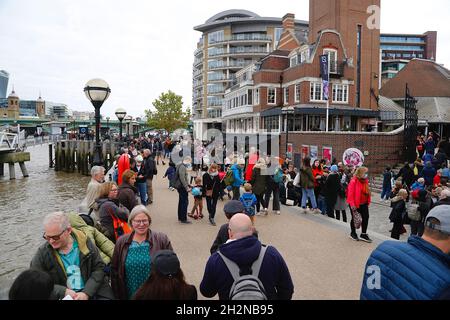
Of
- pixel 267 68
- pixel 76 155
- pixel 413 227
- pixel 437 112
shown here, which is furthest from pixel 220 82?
pixel 413 227

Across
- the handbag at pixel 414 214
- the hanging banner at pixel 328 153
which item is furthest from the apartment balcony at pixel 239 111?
the handbag at pixel 414 214

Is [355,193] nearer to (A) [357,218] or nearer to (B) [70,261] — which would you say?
(A) [357,218]

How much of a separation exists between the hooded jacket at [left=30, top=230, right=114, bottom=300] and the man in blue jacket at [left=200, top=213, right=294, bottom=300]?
4.02 ft

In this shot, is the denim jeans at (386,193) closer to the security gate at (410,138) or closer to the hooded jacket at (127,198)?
the security gate at (410,138)

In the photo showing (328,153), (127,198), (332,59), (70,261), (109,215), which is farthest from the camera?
(332,59)

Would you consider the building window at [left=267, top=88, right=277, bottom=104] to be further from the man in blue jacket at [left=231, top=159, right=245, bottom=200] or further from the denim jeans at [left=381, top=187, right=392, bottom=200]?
the man in blue jacket at [left=231, top=159, right=245, bottom=200]

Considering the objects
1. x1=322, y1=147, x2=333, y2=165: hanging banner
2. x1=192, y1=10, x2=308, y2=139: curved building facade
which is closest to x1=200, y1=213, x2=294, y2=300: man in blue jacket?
x1=322, y1=147, x2=333, y2=165: hanging banner

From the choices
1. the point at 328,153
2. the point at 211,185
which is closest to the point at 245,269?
the point at 211,185

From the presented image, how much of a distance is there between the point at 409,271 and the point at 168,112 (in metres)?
56.9

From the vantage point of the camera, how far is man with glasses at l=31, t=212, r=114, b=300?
11.1 feet

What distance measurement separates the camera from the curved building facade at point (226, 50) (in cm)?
7194

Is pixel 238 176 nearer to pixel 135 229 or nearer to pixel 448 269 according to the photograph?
pixel 135 229

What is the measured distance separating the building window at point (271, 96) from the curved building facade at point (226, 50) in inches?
1263

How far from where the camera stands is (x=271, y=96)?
38.8m
